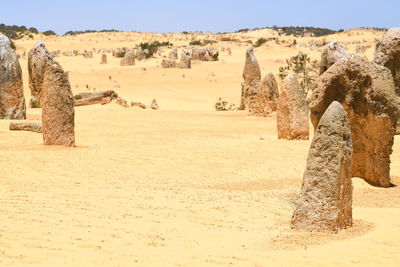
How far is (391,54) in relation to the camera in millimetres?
15688

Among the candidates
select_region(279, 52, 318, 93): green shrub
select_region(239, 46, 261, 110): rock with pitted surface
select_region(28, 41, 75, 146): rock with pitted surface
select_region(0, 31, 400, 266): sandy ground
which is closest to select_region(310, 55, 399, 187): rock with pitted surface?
select_region(0, 31, 400, 266): sandy ground

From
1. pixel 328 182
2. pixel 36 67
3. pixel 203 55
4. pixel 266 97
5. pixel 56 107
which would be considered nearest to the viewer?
pixel 328 182

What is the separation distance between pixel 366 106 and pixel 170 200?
340 cm

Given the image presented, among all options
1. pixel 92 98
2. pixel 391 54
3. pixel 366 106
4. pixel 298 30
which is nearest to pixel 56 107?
pixel 366 106

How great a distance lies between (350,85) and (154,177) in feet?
10.9

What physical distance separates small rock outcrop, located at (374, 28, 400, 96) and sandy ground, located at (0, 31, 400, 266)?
2.32 metres

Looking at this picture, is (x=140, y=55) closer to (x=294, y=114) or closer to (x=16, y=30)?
(x=16, y=30)

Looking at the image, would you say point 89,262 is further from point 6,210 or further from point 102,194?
point 102,194

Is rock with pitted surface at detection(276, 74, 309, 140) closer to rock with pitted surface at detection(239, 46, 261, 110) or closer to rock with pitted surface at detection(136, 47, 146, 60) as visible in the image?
rock with pitted surface at detection(239, 46, 261, 110)

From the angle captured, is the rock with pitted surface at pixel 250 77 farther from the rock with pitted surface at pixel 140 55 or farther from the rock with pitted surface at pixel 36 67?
the rock with pitted surface at pixel 140 55

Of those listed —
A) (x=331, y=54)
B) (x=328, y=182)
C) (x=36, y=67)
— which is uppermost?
(x=331, y=54)

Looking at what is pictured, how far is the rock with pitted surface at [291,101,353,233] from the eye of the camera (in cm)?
701

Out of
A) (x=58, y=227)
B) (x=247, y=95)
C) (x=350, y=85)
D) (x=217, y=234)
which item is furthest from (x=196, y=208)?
(x=247, y=95)

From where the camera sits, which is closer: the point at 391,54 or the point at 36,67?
the point at 391,54
